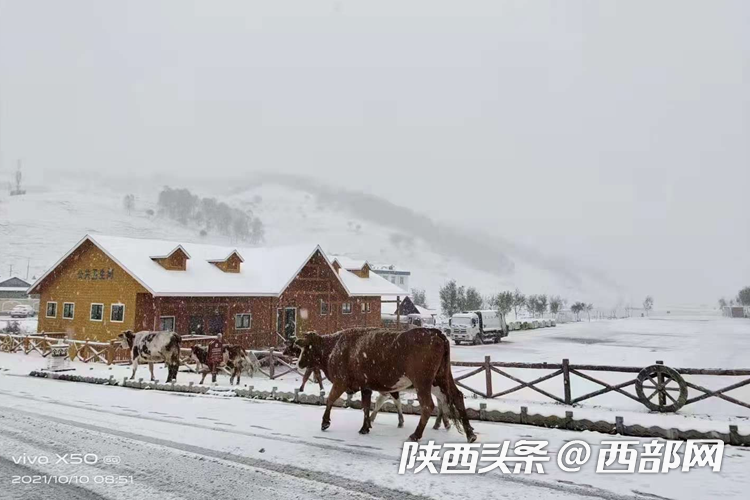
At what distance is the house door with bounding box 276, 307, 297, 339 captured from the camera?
→ 29892mm

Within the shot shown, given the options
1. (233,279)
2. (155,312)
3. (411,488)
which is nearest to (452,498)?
(411,488)

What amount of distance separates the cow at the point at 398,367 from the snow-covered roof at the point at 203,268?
17402mm

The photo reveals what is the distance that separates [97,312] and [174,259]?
508 centimetres

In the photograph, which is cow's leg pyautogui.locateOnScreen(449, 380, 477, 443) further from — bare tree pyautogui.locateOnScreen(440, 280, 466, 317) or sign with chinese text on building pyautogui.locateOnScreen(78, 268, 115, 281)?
bare tree pyautogui.locateOnScreen(440, 280, 466, 317)

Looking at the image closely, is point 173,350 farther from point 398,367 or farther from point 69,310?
point 69,310

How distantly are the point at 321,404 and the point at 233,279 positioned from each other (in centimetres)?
1875

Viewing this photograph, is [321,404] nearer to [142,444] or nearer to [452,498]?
[142,444]

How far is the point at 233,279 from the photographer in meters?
27.7

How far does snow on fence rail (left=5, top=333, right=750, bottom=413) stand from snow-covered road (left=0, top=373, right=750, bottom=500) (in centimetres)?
318

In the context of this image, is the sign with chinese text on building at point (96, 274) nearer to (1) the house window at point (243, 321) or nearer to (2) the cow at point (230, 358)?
(1) the house window at point (243, 321)

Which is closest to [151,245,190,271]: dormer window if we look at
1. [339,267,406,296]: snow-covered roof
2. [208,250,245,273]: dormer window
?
[208,250,245,273]: dormer window

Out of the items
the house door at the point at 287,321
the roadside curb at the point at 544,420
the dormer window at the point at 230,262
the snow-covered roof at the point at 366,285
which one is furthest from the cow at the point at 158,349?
the snow-covered roof at the point at 366,285

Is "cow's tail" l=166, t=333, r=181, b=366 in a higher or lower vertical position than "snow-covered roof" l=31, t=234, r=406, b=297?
lower

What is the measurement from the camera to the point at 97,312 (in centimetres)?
2538
